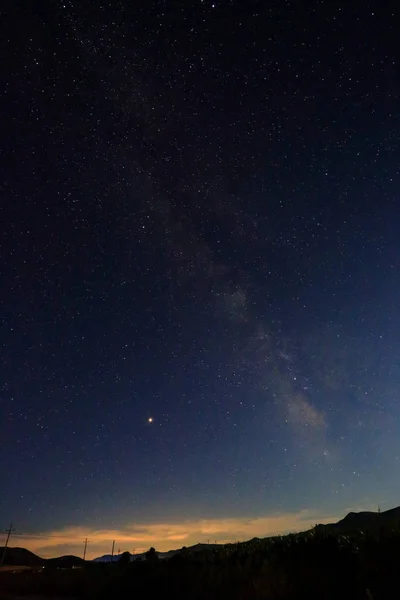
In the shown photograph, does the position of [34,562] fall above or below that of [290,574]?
above

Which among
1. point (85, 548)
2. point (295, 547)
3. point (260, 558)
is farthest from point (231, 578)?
point (85, 548)

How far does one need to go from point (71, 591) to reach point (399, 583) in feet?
54.8

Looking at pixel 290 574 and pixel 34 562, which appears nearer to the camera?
pixel 290 574

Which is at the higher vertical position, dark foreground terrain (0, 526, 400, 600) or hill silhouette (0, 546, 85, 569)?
hill silhouette (0, 546, 85, 569)

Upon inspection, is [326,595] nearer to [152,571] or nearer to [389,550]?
[389,550]

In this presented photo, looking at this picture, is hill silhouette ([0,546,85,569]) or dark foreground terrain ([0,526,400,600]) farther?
hill silhouette ([0,546,85,569])

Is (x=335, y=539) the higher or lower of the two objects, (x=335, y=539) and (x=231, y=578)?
Answer: the higher

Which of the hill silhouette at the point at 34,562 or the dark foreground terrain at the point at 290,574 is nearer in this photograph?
the dark foreground terrain at the point at 290,574

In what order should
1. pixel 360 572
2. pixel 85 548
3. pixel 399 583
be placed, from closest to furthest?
1. pixel 399 583
2. pixel 360 572
3. pixel 85 548

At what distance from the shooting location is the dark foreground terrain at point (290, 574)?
25.3 ft

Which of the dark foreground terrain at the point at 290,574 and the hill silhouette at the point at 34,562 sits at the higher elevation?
the hill silhouette at the point at 34,562

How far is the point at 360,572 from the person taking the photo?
25.5 feet

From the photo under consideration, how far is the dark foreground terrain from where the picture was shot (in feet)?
25.3

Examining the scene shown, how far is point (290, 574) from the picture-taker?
30.0ft
